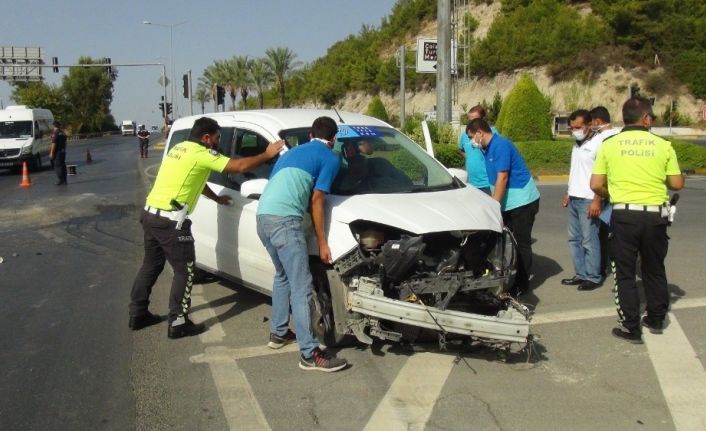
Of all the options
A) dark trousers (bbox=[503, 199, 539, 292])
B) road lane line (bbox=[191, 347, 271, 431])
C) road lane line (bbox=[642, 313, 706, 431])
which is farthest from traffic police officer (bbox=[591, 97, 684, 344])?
road lane line (bbox=[191, 347, 271, 431])

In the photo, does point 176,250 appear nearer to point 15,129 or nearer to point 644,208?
point 644,208

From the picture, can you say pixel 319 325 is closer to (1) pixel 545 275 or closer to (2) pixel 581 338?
(2) pixel 581 338

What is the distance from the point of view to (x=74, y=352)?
534cm

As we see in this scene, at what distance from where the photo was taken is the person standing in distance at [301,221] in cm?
479

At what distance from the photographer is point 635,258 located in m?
5.25

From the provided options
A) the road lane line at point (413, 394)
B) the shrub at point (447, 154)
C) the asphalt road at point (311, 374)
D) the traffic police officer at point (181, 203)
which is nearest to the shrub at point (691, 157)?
the shrub at point (447, 154)

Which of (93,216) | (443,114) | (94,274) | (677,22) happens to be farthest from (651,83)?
(94,274)

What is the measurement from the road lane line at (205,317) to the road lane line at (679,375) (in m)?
3.29

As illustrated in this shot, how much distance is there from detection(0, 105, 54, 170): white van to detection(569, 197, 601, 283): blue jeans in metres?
22.9

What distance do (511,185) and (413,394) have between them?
2.98m

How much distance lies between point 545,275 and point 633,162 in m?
2.61

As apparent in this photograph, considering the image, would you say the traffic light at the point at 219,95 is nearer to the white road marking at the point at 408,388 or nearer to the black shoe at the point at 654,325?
the white road marking at the point at 408,388

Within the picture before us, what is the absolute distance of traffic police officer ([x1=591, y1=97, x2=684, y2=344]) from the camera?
16.9ft

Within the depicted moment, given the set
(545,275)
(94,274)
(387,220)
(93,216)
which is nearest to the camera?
(387,220)
